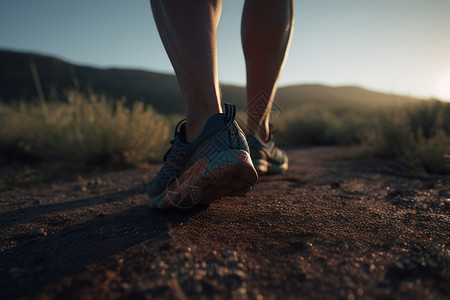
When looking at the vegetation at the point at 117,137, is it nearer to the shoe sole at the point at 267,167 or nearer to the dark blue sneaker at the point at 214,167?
the shoe sole at the point at 267,167

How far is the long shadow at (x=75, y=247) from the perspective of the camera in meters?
0.55

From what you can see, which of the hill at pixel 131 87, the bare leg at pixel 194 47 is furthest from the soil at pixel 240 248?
the hill at pixel 131 87

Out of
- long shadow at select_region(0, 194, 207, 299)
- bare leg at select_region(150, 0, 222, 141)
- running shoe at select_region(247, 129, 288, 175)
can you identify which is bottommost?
long shadow at select_region(0, 194, 207, 299)

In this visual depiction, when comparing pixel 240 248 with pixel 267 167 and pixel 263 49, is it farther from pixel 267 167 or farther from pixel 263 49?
pixel 263 49

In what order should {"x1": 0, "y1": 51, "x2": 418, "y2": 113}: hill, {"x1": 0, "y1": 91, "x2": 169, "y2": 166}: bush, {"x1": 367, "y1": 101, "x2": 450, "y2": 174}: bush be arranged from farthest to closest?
1. {"x1": 0, "y1": 51, "x2": 418, "y2": 113}: hill
2. {"x1": 0, "y1": 91, "x2": 169, "y2": 166}: bush
3. {"x1": 367, "y1": 101, "x2": 450, "y2": 174}: bush

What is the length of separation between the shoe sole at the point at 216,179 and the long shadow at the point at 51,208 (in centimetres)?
68

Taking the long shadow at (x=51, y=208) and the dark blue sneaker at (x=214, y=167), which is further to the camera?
the long shadow at (x=51, y=208)

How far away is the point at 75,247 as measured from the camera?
2.33 ft

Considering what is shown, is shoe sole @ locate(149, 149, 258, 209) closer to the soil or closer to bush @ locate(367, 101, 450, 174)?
the soil

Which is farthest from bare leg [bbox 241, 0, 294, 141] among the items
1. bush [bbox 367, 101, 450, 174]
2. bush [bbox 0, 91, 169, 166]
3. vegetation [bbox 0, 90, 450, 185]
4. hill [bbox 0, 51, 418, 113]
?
hill [bbox 0, 51, 418, 113]

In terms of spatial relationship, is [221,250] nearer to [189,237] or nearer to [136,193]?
[189,237]

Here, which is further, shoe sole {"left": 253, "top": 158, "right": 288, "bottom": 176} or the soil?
shoe sole {"left": 253, "top": 158, "right": 288, "bottom": 176}

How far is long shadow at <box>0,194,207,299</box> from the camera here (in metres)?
0.55

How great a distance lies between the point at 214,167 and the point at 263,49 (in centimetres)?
97
